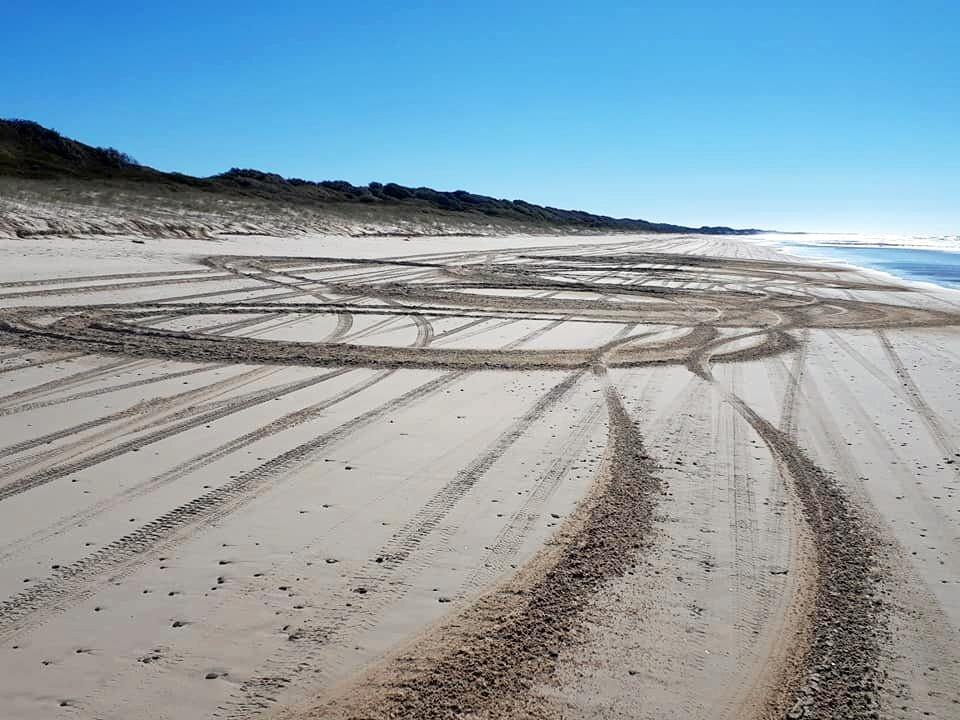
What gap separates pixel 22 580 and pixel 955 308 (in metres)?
16.9

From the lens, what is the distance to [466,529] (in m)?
3.76

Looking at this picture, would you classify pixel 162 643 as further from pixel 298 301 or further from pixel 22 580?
pixel 298 301

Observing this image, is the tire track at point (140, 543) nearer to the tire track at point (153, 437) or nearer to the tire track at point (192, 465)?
the tire track at point (192, 465)

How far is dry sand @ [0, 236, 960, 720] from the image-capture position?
259 cm

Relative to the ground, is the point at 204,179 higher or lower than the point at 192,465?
higher

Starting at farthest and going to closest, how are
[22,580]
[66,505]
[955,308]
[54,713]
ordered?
[955,308] → [66,505] → [22,580] → [54,713]

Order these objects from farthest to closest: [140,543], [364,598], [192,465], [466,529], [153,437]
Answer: [153,437]
[192,465]
[466,529]
[140,543]
[364,598]

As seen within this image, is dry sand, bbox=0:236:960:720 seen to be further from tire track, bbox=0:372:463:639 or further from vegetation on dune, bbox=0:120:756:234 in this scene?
vegetation on dune, bbox=0:120:756:234

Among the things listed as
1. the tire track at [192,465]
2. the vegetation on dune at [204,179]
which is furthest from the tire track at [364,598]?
the vegetation on dune at [204,179]

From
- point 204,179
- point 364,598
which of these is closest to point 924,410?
point 364,598

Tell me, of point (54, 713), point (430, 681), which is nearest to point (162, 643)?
point (54, 713)

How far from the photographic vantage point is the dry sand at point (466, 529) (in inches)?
102

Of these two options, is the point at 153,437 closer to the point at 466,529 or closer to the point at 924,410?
the point at 466,529

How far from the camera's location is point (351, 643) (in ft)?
9.09
